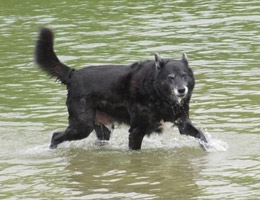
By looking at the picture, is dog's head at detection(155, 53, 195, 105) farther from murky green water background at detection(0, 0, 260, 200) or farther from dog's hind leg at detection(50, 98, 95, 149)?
dog's hind leg at detection(50, 98, 95, 149)

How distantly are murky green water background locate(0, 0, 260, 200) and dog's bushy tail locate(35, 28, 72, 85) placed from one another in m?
0.92

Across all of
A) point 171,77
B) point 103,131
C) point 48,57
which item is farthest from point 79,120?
point 171,77

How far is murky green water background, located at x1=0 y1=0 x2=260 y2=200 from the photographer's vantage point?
30.4 ft

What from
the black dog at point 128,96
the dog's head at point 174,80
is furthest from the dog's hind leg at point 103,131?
the dog's head at point 174,80

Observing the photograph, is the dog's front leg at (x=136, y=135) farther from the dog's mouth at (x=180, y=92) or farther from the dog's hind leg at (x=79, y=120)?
the dog's mouth at (x=180, y=92)

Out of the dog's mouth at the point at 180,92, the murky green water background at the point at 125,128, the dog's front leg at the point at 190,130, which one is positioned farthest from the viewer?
the dog's front leg at the point at 190,130

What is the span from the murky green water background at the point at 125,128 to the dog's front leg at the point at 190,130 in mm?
156

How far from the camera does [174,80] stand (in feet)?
33.5

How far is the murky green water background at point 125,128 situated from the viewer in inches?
365

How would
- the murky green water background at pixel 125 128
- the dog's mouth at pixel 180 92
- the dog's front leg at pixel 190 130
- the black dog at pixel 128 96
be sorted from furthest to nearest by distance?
the dog's front leg at pixel 190 130
the black dog at pixel 128 96
the dog's mouth at pixel 180 92
the murky green water background at pixel 125 128

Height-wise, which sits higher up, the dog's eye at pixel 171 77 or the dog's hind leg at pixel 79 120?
the dog's eye at pixel 171 77

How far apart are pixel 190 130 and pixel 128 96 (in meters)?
0.82

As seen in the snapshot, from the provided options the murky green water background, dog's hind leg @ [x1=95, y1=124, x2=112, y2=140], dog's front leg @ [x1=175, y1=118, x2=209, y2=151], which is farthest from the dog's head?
dog's hind leg @ [x1=95, y1=124, x2=112, y2=140]

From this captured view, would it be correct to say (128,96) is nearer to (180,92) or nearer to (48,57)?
(180,92)
